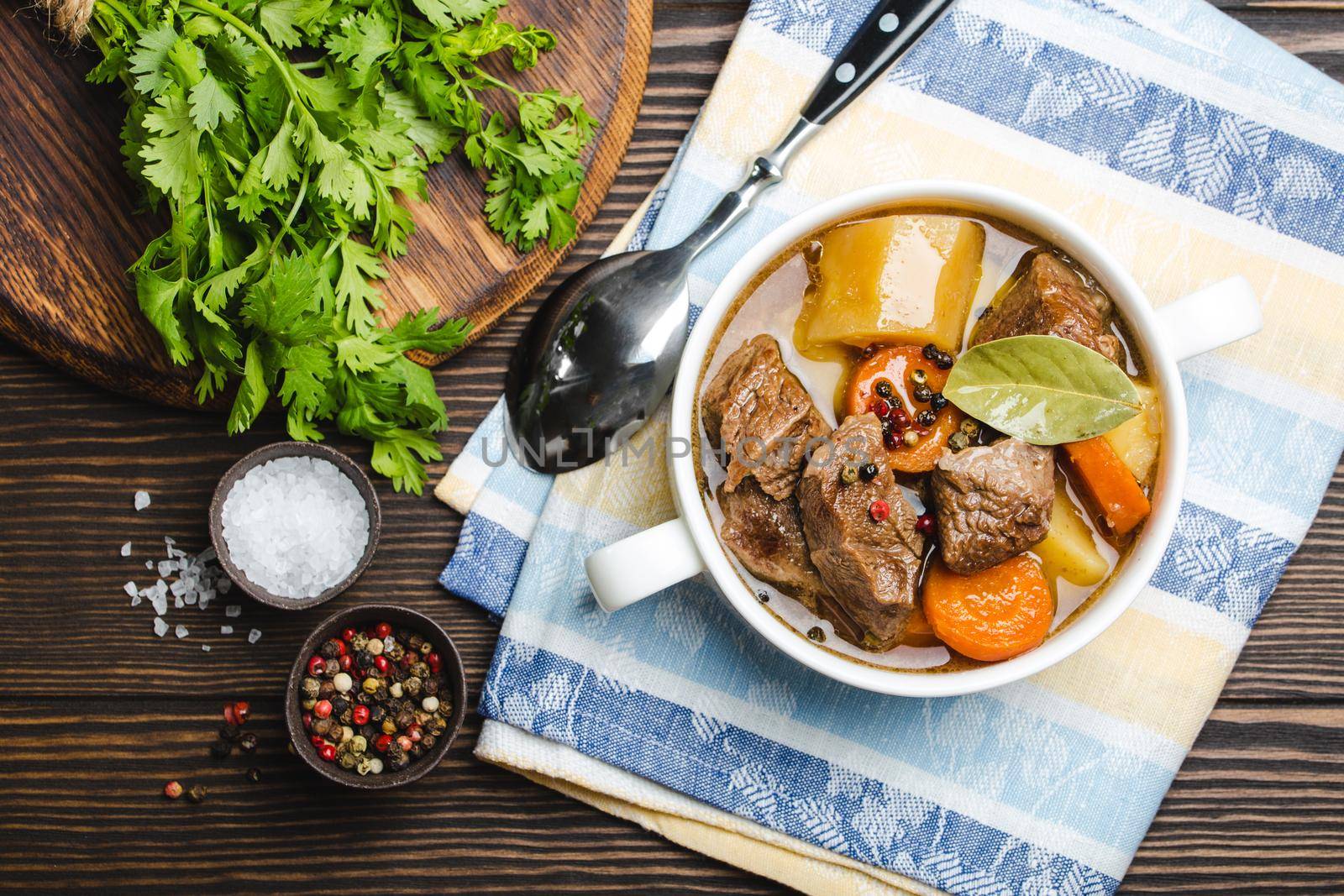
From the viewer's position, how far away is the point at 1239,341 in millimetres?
2107

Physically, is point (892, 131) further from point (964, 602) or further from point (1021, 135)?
point (964, 602)

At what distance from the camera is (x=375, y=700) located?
7.32 ft

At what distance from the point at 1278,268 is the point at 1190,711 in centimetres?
105

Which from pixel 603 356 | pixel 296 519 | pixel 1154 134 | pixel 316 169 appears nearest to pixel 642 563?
pixel 603 356

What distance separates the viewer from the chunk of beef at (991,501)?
1677 millimetres

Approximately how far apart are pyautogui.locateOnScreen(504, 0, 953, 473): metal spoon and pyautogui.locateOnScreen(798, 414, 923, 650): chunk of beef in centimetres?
52

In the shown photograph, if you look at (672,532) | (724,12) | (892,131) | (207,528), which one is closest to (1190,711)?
(672,532)

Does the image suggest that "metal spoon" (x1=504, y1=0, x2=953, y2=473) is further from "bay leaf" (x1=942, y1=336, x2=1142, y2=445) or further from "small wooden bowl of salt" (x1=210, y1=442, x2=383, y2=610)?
"bay leaf" (x1=942, y1=336, x2=1142, y2=445)

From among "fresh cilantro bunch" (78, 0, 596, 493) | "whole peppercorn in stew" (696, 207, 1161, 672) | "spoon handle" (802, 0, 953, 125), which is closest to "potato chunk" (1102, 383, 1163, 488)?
"whole peppercorn in stew" (696, 207, 1161, 672)

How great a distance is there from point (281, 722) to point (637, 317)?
4.64ft

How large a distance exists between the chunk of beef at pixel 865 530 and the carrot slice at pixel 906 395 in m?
0.06

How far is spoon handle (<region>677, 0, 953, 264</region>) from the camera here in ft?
6.83

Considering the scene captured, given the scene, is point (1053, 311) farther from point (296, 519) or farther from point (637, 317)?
point (296, 519)

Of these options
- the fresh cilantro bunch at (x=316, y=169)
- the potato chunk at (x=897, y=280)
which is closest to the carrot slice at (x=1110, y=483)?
the potato chunk at (x=897, y=280)
